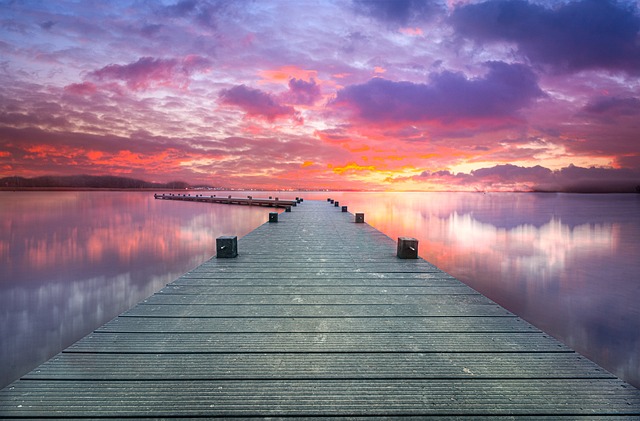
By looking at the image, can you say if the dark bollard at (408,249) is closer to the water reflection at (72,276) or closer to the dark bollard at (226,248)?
the dark bollard at (226,248)

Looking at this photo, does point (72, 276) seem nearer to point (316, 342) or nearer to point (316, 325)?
point (316, 325)

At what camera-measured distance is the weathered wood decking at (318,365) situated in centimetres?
191

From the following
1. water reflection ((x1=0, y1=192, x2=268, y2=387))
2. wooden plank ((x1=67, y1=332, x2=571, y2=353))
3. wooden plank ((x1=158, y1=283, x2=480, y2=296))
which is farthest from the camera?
water reflection ((x1=0, y1=192, x2=268, y2=387))

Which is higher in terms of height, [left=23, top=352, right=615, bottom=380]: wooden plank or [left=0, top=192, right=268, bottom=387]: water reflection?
[left=23, top=352, right=615, bottom=380]: wooden plank

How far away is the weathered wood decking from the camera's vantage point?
6.27 ft

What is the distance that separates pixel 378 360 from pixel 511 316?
1.98 metres

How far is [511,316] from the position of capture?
3322 millimetres

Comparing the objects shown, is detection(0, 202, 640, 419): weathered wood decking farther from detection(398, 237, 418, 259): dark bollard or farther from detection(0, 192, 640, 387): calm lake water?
detection(0, 192, 640, 387): calm lake water

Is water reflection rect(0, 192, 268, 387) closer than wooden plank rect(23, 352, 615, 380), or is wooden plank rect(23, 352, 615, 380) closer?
wooden plank rect(23, 352, 615, 380)

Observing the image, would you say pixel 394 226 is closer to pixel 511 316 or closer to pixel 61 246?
pixel 511 316

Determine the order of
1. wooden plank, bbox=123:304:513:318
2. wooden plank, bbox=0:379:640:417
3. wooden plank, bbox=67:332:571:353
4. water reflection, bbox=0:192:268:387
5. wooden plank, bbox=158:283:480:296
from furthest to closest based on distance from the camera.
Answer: water reflection, bbox=0:192:268:387 < wooden plank, bbox=158:283:480:296 < wooden plank, bbox=123:304:513:318 < wooden plank, bbox=67:332:571:353 < wooden plank, bbox=0:379:640:417

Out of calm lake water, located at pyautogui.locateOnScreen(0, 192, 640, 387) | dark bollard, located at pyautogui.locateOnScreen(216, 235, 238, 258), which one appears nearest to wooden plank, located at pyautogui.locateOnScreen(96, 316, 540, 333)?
dark bollard, located at pyautogui.locateOnScreen(216, 235, 238, 258)

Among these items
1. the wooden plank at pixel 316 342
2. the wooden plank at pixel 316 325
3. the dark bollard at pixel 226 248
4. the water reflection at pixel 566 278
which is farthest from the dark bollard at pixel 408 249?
the dark bollard at pixel 226 248

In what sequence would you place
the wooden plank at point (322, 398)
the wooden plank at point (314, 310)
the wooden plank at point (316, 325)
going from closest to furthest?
the wooden plank at point (322, 398) → the wooden plank at point (316, 325) → the wooden plank at point (314, 310)
